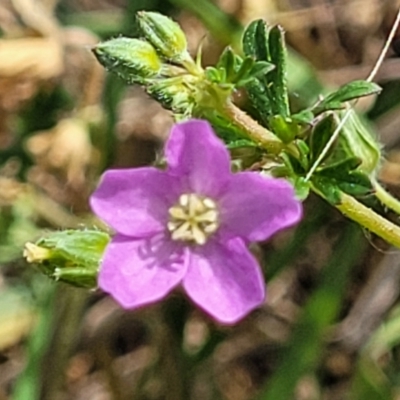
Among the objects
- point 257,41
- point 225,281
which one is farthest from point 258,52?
point 225,281

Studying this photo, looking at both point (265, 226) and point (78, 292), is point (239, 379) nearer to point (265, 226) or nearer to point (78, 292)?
point (78, 292)

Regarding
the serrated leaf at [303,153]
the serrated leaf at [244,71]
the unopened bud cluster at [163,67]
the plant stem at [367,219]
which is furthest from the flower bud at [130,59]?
the plant stem at [367,219]

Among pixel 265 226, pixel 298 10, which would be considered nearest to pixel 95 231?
pixel 265 226

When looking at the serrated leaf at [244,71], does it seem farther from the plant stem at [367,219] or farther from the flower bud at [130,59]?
the plant stem at [367,219]

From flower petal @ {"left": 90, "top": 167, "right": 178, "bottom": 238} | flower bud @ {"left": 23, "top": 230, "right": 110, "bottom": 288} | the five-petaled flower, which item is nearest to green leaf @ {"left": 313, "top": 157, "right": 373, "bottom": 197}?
the five-petaled flower

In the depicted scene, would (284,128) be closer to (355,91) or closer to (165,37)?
(355,91)

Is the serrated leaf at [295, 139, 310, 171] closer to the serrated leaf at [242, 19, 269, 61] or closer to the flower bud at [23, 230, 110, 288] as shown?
the serrated leaf at [242, 19, 269, 61]

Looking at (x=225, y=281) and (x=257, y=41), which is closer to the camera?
(x=225, y=281)
